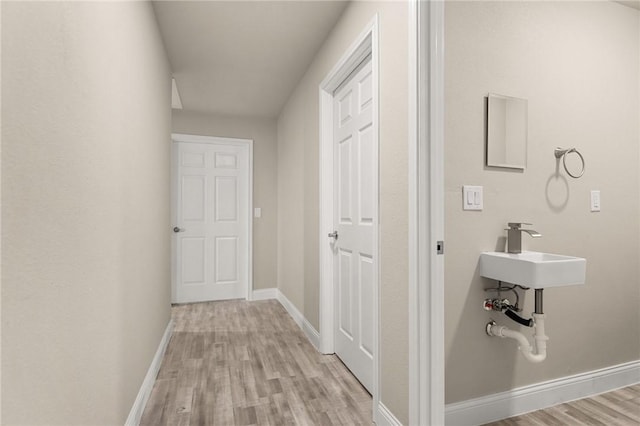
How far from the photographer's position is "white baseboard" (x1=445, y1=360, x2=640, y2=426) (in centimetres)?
177

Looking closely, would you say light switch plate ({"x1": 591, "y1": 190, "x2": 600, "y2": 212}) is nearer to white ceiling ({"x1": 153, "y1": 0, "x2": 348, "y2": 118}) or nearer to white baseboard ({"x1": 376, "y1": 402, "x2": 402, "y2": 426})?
white baseboard ({"x1": 376, "y1": 402, "x2": 402, "y2": 426})

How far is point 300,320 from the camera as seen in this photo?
11.1 ft

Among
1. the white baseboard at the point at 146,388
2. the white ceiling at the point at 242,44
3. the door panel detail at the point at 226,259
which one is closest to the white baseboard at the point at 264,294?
the door panel detail at the point at 226,259

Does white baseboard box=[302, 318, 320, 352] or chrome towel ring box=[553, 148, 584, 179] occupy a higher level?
chrome towel ring box=[553, 148, 584, 179]

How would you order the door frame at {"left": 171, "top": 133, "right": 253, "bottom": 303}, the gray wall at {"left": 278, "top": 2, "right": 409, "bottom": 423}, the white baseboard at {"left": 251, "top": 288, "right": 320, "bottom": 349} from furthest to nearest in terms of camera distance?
the door frame at {"left": 171, "top": 133, "right": 253, "bottom": 303} < the white baseboard at {"left": 251, "top": 288, "right": 320, "bottom": 349} < the gray wall at {"left": 278, "top": 2, "right": 409, "bottom": 423}

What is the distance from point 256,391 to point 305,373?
1.22 feet

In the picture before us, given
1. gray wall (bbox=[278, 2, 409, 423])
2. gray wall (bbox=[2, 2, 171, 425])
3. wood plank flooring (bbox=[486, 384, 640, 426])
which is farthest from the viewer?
wood plank flooring (bbox=[486, 384, 640, 426])

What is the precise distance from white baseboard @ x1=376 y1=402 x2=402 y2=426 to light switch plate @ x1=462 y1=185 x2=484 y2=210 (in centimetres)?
107

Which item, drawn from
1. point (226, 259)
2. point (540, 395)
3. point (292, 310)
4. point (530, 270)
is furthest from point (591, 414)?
point (226, 259)

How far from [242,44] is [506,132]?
2028mm

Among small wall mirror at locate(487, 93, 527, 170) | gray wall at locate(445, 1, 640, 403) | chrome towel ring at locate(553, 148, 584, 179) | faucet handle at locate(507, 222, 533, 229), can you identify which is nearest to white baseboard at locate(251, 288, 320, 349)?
gray wall at locate(445, 1, 640, 403)

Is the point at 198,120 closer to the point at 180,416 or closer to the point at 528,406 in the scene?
the point at 180,416

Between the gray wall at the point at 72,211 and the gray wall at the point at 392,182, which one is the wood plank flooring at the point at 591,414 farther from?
the gray wall at the point at 72,211

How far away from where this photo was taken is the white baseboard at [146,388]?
66.7 inches
